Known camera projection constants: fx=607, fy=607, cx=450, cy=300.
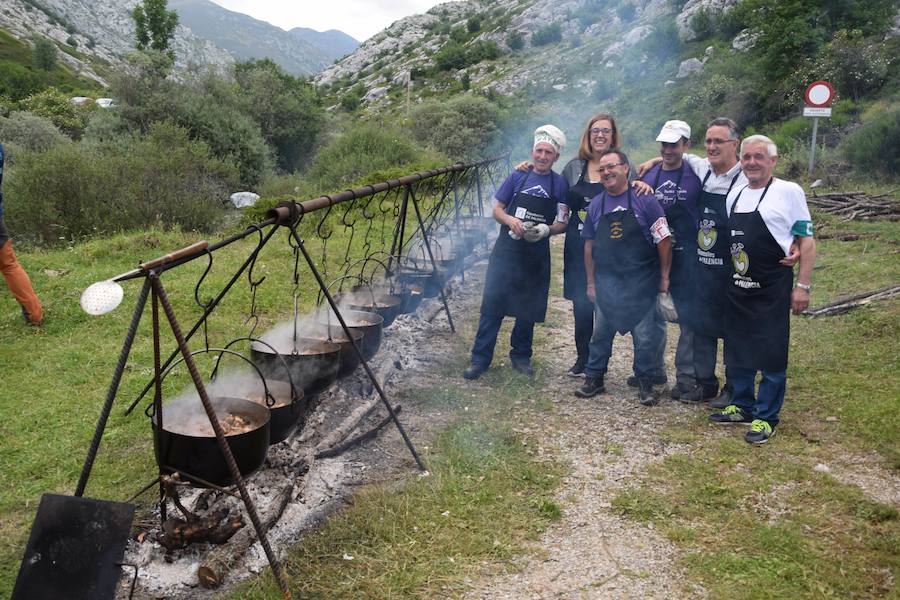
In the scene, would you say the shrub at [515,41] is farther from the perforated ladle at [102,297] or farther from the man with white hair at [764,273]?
the perforated ladle at [102,297]

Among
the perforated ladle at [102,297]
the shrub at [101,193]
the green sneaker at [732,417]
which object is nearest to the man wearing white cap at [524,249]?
the green sneaker at [732,417]

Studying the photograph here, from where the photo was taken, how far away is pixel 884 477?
3.52 metres

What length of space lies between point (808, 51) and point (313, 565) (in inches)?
1102

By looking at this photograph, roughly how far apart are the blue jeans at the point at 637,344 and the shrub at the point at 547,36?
49092 mm

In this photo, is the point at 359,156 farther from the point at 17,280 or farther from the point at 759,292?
the point at 759,292

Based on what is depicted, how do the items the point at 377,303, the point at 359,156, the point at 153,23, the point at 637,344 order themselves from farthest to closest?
the point at 153,23, the point at 359,156, the point at 377,303, the point at 637,344

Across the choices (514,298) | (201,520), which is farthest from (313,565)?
(514,298)

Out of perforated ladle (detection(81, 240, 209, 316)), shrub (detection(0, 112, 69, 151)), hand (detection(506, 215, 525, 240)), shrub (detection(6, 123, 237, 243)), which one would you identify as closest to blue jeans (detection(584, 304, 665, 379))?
hand (detection(506, 215, 525, 240))

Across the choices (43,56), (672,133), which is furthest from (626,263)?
(43,56)

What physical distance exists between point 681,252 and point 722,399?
45.2 inches

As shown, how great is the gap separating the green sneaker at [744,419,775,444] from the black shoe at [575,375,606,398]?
3.66 feet

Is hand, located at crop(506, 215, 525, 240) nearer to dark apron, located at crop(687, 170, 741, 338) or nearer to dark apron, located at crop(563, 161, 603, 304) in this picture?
dark apron, located at crop(563, 161, 603, 304)

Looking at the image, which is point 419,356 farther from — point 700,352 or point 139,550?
point 139,550

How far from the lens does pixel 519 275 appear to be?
4840 millimetres
